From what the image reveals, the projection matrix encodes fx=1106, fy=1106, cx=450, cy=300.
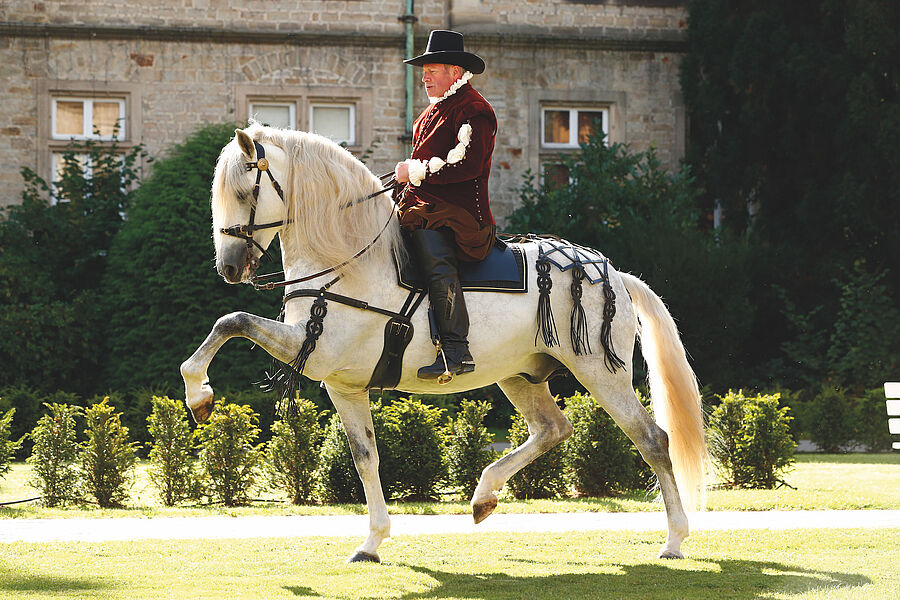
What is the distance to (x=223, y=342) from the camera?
6.11m

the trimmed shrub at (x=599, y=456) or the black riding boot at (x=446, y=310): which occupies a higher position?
the black riding boot at (x=446, y=310)

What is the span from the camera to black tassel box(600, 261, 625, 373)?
23.5 feet

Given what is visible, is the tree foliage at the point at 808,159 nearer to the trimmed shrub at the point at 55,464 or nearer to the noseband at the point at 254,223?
the trimmed shrub at the point at 55,464

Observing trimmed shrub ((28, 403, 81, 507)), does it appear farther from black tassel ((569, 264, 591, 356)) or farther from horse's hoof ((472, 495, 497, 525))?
black tassel ((569, 264, 591, 356))

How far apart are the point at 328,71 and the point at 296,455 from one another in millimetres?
9434

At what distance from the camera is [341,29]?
1798cm

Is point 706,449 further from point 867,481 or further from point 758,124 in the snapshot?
point 758,124

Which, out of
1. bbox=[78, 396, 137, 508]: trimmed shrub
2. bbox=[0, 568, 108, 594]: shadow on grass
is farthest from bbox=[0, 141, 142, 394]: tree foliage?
bbox=[0, 568, 108, 594]: shadow on grass

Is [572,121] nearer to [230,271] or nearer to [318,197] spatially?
[318,197]

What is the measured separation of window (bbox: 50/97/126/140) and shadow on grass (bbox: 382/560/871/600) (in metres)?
13.0

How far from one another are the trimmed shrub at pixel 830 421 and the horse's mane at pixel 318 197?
9.58 metres

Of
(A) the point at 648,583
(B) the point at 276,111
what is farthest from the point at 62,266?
(A) the point at 648,583

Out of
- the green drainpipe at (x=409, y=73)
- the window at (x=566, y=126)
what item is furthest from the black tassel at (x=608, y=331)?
the window at (x=566, y=126)

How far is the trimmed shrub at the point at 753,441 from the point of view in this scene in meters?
10.8
